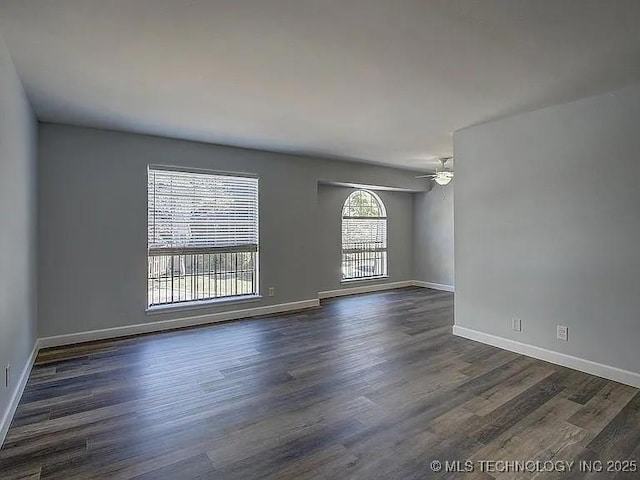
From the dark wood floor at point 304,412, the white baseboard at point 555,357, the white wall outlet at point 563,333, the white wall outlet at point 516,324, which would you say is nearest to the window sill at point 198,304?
the dark wood floor at point 304,412

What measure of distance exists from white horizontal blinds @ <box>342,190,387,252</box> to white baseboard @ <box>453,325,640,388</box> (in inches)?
133

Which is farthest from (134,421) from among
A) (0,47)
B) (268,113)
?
(268,113)

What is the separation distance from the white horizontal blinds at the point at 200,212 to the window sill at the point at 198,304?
71cm

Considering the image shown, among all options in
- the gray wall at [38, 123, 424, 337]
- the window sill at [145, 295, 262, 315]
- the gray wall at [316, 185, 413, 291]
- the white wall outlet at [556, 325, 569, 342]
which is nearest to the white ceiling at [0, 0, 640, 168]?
the gray wall at [38, 123, 424, 337]

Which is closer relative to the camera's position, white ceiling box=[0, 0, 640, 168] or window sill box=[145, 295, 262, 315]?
white ceiling box=[0, 0, 640, 168]

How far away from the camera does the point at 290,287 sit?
5715mm

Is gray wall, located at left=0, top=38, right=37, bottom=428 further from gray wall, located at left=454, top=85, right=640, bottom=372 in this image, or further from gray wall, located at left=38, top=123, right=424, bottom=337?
gray wall, located at left=454, top=85, right=640, bottom=372

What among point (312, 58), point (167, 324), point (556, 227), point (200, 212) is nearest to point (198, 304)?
point (167, 324)

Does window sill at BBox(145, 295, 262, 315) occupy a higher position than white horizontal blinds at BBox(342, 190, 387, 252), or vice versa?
white horizontal blinds at BBox(342, 190, 387, 252)

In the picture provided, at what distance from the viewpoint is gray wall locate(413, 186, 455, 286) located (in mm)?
7508

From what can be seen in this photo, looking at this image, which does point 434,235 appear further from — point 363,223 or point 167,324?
point 167,324

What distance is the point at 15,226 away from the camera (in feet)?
8.92

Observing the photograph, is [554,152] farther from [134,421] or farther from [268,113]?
[134,421]

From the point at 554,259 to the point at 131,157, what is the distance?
484 cm
